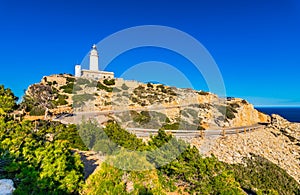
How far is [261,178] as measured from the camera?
14.2 meters

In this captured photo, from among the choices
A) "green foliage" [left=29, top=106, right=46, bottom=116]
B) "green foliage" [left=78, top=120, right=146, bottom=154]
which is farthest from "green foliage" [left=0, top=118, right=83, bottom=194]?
"green foliage" [left=29, top=106, right=46, bottom=116]

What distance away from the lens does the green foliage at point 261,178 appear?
1283 centimetres

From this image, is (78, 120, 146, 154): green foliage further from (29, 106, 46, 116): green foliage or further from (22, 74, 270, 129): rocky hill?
(29, 106, 46, 116): green foliage

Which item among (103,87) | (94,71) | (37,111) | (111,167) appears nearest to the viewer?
(111,167)

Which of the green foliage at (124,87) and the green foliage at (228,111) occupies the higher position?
the green foliage at (124,87)

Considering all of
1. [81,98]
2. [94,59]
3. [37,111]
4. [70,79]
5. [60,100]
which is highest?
[94,59]

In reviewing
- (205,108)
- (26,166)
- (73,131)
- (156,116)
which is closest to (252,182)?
(73,131)

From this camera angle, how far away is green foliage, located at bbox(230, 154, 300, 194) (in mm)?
12830

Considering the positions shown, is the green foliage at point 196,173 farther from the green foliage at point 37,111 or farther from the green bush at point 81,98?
the green bush at point 81,98

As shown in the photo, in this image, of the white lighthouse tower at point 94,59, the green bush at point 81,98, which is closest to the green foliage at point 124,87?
the green bush at point 81,98

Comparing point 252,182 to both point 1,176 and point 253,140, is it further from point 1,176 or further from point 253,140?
point 1,176

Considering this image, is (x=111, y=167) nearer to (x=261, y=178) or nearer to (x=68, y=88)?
(x=261, y=178)

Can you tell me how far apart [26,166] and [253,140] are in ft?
68.9

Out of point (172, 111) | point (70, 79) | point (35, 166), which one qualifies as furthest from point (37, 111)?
point (70, 79)
